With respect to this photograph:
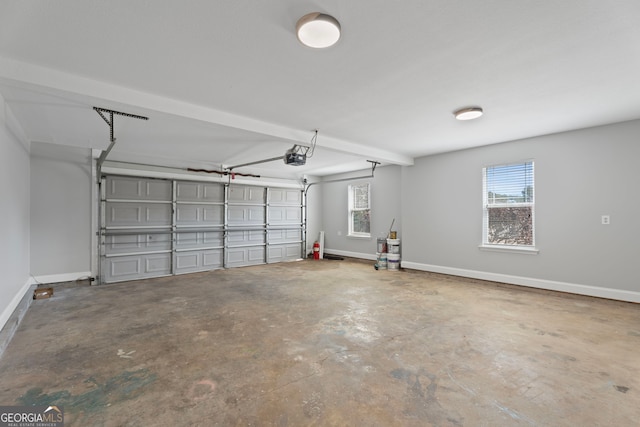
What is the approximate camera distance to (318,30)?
2.00 metres

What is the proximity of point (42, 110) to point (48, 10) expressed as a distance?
2294 mm

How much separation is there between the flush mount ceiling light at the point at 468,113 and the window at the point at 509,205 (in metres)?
1.96

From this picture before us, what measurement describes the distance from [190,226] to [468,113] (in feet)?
19.5

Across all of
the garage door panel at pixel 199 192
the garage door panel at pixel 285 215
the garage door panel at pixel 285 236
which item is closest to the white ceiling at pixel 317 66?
the garage door panel at pixel 199 192

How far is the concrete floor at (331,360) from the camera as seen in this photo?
1.86m

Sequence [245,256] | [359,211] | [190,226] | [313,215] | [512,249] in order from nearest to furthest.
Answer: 1. [512,249]
2. [190,226]
3. [245,256]
4. [359,211]
5. [313,215]

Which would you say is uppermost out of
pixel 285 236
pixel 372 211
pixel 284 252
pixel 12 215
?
pixel 372 211

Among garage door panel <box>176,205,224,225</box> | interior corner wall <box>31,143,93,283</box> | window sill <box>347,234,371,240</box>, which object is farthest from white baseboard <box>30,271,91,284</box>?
window sill <box>347,234,371,240</box>

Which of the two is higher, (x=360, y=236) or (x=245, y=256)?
(x=360, y=236)

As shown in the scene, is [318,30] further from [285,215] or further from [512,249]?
[285,215]

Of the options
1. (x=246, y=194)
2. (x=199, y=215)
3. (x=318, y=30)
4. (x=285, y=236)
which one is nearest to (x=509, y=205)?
(x=318, y=30)

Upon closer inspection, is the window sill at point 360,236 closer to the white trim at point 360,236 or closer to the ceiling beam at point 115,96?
the white trim at point 360,236

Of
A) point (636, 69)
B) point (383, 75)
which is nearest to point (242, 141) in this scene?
point (383, 75)

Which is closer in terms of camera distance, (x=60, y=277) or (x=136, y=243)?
(x=60, y=277)
